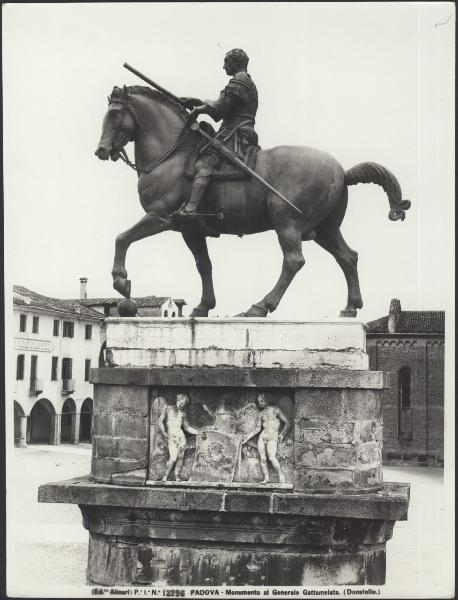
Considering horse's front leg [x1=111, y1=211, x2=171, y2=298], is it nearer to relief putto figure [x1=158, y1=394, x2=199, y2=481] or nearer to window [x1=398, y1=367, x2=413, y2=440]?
relief putto figure [x1=158, y1=394, x2=199, y2=481]

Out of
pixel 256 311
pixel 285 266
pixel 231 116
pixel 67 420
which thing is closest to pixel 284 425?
pixel 256 311

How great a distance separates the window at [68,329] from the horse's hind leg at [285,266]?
45.4 m

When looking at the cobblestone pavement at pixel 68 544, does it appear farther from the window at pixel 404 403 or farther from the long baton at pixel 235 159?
the window at pixel 404 403

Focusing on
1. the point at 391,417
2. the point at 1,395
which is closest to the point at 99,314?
the point at 391,417

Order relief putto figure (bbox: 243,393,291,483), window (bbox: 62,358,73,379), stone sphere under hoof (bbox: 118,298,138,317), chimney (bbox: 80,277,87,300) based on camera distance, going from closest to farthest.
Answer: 1. relief putto figure (bbox: 243,393,291,483)
2. stone sphere under hoof (bbox: 118,298,138,317)
3. window (bbox: 62,358,73,379)
4. chimney (bbox: 80,277,87,300)

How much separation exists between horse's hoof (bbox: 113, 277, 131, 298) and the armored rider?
3.79 feet

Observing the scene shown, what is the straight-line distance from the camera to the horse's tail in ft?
37.4

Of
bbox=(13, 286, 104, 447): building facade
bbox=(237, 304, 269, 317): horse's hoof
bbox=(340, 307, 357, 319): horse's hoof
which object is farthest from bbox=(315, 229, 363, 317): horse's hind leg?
bbox=(13, 286, 104, 447): building facade

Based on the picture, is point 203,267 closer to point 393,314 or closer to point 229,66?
point 229,66

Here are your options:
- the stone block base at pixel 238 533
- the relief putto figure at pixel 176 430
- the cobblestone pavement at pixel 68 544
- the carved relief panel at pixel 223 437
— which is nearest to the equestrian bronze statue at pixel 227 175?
the carved relief panel at pixel 223 437

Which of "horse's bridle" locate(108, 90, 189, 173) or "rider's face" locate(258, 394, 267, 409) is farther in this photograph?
"horse's bridle" locate(108, 90, 189, 173)

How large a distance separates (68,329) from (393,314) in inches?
807

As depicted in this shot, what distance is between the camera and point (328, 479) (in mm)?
10250

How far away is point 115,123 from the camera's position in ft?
37.3
